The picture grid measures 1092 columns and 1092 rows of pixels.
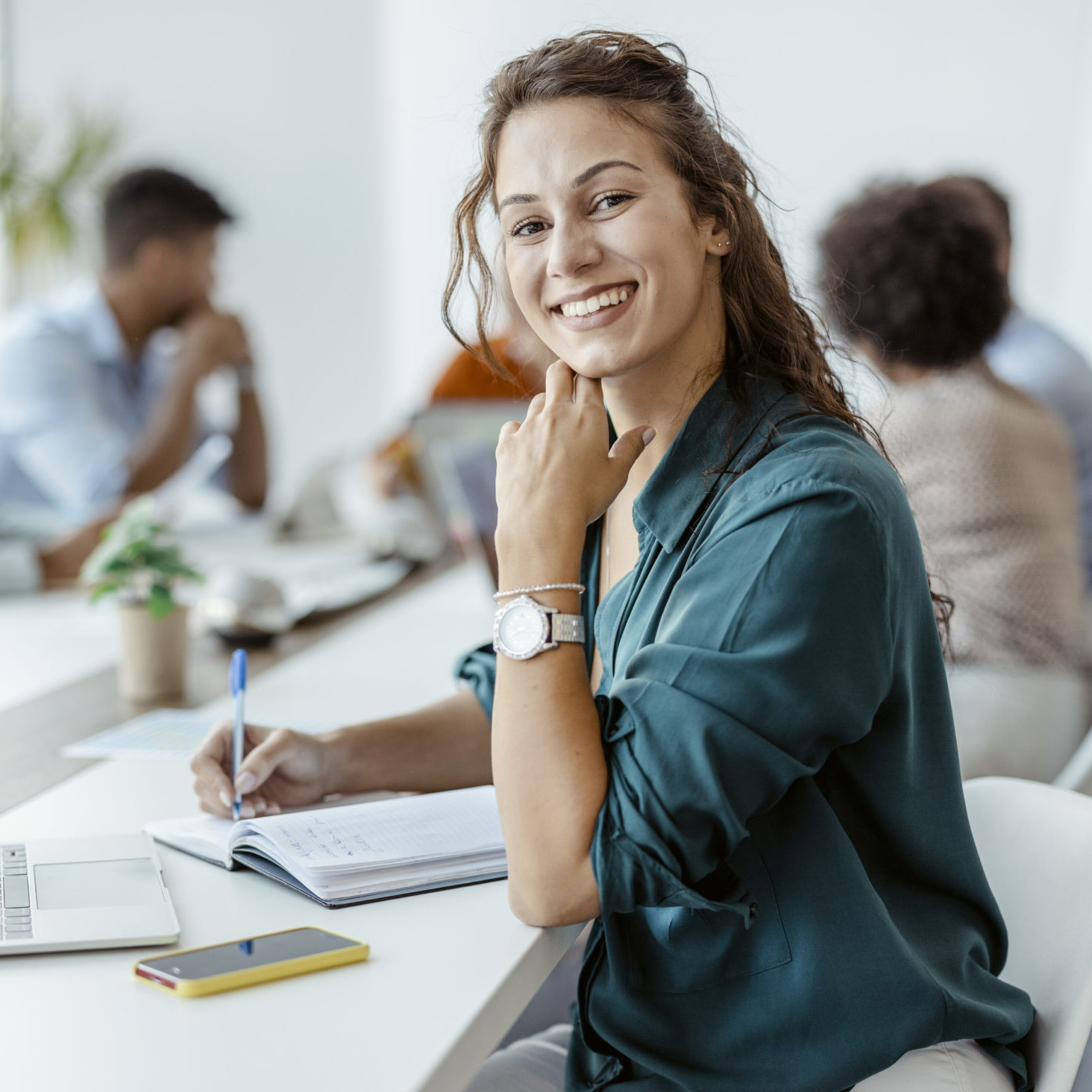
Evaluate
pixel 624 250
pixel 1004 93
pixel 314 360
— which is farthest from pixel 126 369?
pixel 1004 93

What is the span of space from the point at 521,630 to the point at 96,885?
386 millimetres

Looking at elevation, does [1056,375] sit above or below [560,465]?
below

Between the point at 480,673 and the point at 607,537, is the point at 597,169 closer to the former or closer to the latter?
the point at 607,537

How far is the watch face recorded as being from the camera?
93 cm

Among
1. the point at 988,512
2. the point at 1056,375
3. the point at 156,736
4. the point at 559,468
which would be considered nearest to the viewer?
the point at 559,468

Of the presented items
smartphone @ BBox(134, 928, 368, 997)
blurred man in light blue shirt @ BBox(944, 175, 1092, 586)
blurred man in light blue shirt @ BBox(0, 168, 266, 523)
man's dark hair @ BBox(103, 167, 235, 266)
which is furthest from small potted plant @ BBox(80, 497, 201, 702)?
blurred man in light blue shirt @ BBox(944, 175, 1092, 586)

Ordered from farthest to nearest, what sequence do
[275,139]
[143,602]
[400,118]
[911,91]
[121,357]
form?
[400,118], [275,139], [911,91], [121,357], [143,602]

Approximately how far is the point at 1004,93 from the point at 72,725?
172 inches

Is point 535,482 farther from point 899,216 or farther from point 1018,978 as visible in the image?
point 899,216

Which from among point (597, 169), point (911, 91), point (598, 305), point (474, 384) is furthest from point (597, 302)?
point (911, 91)

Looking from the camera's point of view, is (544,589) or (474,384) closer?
(544,589)

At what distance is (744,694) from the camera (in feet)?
2.68

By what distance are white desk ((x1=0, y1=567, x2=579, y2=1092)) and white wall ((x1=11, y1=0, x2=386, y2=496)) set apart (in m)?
4.43

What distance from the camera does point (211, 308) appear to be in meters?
3.31
